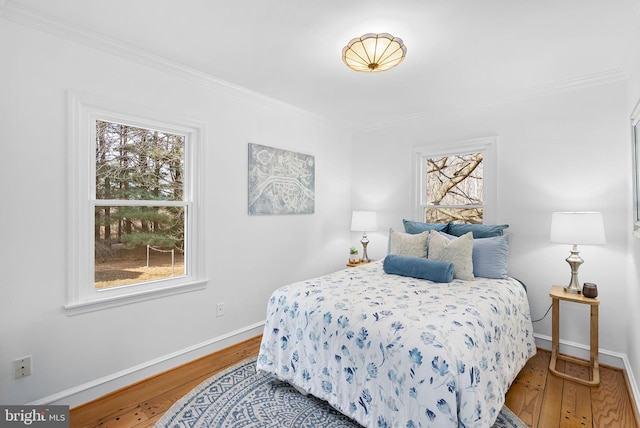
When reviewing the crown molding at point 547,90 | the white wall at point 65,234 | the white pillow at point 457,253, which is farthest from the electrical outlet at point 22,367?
the crown molding at point 547,90

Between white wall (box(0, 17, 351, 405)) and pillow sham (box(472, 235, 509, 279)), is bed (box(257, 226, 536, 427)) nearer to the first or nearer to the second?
pillow sham (box(472, 235, 509, 279))

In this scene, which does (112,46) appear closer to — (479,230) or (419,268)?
(419,268)

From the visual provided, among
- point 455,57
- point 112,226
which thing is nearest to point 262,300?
point 112,226

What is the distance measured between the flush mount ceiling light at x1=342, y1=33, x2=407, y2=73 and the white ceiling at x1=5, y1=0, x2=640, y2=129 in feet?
0.27

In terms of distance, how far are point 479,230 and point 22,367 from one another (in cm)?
359

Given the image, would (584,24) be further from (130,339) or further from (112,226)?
(130,339)

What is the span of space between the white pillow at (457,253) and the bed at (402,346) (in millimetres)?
99

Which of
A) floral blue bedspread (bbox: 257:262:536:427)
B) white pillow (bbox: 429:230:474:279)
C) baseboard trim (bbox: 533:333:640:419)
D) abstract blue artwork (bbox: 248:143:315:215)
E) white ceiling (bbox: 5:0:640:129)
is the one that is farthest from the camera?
abstract blue artwork (bbox: 248:143:315:215)

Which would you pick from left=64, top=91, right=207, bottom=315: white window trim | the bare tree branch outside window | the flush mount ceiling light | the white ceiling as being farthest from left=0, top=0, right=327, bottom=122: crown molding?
the bare tree branch outside window

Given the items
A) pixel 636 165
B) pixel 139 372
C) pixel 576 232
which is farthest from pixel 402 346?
pixel 636 165

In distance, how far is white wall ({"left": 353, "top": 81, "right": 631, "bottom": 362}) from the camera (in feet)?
8.57

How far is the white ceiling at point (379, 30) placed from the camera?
184cm

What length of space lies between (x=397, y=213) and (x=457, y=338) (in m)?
2.52

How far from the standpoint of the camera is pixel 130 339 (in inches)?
93.0
